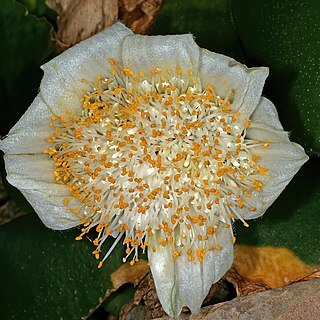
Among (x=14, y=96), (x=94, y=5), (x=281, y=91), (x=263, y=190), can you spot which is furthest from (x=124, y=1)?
(x=263, y=190)

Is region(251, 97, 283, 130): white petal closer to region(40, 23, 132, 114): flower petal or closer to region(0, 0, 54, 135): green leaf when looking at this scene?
region(40, 23, 132, 114): flower petal

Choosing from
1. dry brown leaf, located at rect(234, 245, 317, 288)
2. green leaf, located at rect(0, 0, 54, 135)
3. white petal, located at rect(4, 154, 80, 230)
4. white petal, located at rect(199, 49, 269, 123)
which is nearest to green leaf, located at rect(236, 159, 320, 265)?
dry brown leaf, located at rect(234, 245, 317, 288)

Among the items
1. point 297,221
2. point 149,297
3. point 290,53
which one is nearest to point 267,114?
point 290,53

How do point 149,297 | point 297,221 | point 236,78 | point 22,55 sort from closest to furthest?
1. point 236,78
2. point 297,221
3. point 149,297
4. point 22,55

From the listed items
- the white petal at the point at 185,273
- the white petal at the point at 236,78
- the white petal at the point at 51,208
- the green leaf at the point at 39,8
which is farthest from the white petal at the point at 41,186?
the green leaf at the point at 39,8

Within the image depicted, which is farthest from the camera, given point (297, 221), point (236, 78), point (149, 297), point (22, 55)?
point (22, 55)

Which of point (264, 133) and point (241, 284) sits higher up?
point (264, 133)

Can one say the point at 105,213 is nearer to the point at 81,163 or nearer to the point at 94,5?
the point at 81,163

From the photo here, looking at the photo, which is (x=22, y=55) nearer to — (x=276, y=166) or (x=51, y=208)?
(x=51, y=208)

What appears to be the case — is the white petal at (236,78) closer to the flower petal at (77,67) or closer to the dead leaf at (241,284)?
the flower petal at (77,67)
